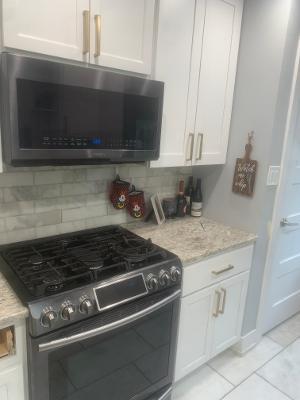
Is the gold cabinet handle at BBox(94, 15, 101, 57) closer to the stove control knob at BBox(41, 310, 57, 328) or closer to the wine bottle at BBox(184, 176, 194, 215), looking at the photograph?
the stove control knob at BBox(41, 310, 57, 328)

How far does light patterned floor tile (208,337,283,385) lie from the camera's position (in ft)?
6.54

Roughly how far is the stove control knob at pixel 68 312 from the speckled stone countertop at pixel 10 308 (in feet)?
0.41

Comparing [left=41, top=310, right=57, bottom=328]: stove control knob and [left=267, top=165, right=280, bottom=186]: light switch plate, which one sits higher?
[left=267, top=165, right=280, bottom=186]: light switch plate

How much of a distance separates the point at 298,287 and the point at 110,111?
86.5 inches

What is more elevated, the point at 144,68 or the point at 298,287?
the point at 144,68

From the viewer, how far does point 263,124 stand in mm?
1824

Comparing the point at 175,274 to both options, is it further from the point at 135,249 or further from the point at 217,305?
the point at 217,305

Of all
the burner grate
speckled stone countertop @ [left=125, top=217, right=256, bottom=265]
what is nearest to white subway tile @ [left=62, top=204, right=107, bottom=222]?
the burner grate

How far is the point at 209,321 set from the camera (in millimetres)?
1819

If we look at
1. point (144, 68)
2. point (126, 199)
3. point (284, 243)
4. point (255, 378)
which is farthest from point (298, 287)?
point (144, 68)

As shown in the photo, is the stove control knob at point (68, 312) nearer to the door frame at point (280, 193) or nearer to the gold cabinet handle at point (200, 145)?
the gold cabinet handle at point (200, 145)

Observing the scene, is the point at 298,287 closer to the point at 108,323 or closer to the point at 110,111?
the point at 108,323

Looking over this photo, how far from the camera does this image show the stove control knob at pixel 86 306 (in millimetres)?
1158

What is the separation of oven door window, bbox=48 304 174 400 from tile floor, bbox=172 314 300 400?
1.32 feet
